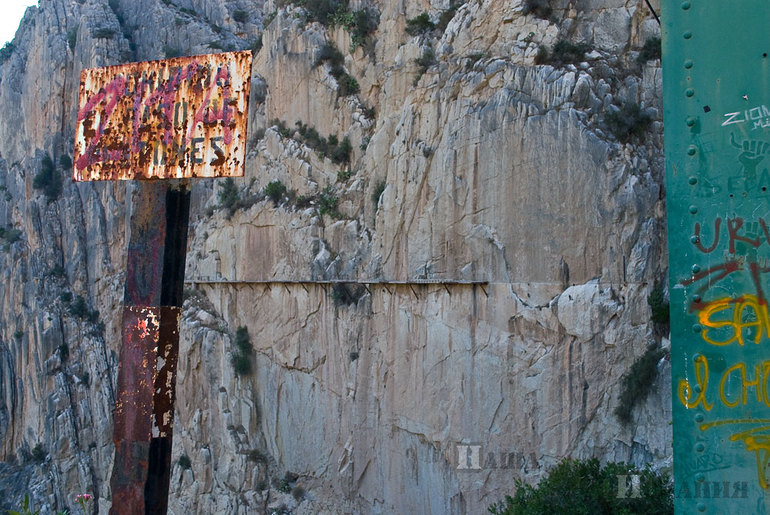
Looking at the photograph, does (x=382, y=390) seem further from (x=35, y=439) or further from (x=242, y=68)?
(x=35, y=439)

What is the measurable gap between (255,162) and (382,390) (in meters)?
8.75

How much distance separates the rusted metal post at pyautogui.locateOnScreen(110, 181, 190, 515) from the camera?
625cm

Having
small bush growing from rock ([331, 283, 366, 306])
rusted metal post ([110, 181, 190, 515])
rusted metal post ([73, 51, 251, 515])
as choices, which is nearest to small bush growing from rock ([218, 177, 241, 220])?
small bush growing from rock ([331, 283, 366, 306])

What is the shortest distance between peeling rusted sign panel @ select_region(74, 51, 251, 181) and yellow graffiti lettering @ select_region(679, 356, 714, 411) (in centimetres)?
420

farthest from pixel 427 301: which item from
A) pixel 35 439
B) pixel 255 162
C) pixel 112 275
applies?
pixel 35 439

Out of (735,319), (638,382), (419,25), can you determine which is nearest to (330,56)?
(419,25)

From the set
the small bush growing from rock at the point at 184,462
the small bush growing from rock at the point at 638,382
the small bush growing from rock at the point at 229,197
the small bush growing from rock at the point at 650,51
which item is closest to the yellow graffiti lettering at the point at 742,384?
the small bush growing from rock at the point at 638,382

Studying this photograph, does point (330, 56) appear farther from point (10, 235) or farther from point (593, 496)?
point (10, 235)

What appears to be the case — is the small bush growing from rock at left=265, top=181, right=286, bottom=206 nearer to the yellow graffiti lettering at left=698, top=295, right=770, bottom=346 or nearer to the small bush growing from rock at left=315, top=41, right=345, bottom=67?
the small bush growing from rock at left=315, top=41, right=345, bottom=67

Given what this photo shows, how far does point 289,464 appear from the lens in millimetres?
21234

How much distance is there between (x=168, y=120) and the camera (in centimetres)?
681

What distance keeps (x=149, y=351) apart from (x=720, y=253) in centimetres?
467

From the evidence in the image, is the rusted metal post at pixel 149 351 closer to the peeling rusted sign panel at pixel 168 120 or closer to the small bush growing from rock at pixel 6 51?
the peeling rusted sign panel at pixel 168 120

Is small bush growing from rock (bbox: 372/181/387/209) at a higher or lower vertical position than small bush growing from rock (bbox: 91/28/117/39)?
lower
